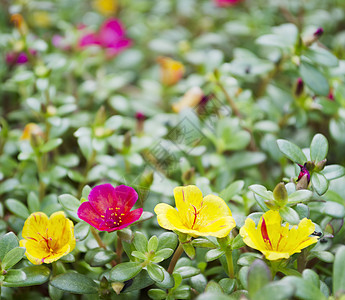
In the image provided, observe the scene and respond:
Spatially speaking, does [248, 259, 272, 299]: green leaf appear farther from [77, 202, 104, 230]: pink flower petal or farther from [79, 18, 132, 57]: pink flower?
[79, 18, 132, 57]: pink flower

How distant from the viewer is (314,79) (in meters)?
1.26

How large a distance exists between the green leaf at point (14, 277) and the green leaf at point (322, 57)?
3.21 ft

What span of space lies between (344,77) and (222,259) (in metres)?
0.87

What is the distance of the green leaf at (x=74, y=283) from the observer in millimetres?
875

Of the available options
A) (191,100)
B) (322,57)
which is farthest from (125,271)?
(322,57)

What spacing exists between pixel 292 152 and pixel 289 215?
0.18 m

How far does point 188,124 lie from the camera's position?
4.37ft

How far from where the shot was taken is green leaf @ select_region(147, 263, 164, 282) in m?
0.84

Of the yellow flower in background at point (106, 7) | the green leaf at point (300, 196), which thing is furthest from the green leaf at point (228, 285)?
the yellow flower in background at point (106, 7)

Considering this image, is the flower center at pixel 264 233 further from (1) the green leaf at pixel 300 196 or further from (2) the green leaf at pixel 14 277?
(2) the green leaf at pixel 14 277

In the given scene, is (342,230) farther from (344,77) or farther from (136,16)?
(136,16)

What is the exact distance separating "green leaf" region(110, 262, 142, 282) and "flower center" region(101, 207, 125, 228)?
0.29ft

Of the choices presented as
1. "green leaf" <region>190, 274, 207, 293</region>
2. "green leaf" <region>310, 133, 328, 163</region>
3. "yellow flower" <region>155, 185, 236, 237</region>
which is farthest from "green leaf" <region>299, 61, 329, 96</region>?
"green leaf" <region>190, 274, 207, 293</region>

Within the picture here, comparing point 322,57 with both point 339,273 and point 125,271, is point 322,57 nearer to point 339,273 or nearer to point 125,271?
point 339,273
